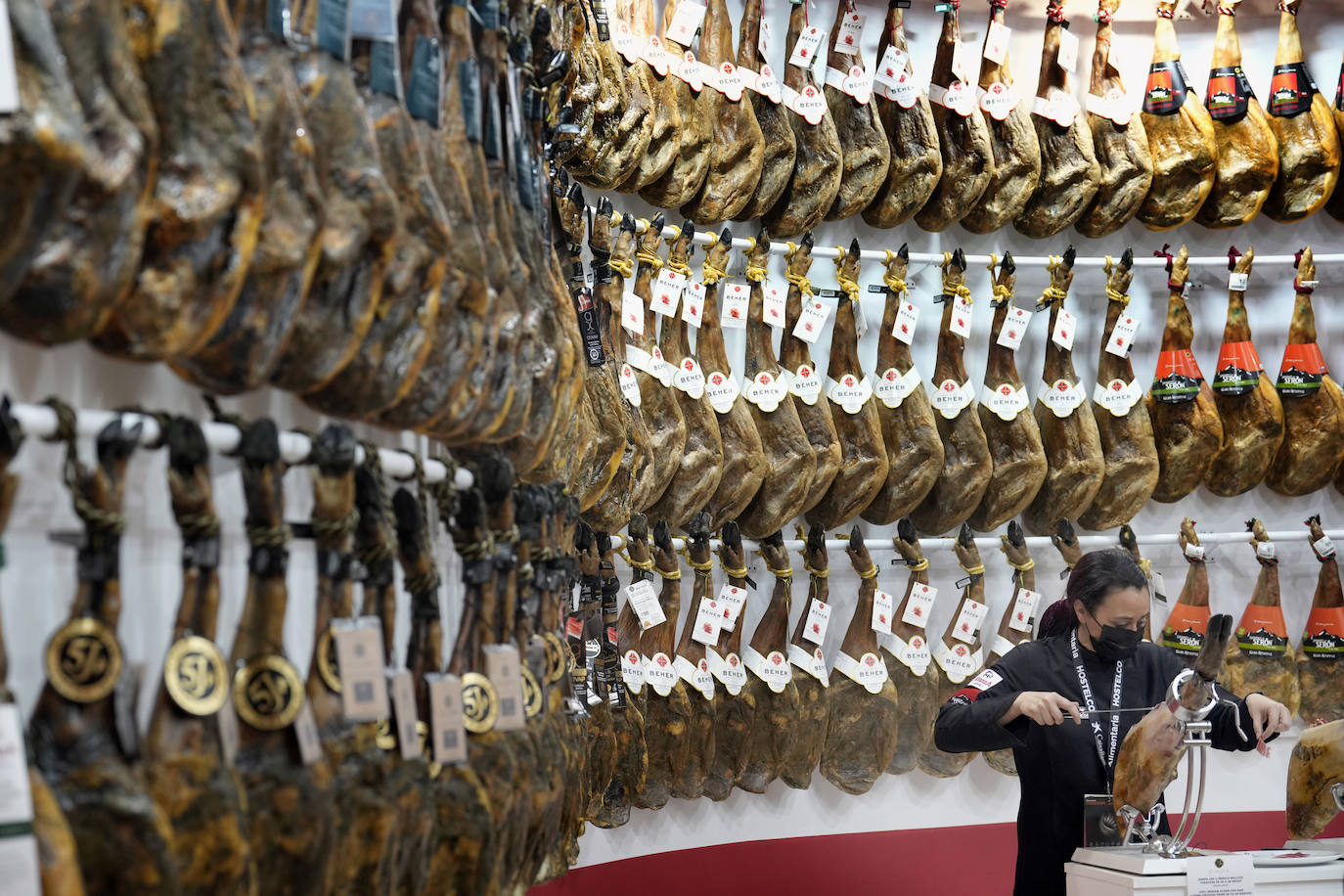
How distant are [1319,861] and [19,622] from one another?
3.10 meters

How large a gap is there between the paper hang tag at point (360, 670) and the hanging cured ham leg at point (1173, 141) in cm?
479

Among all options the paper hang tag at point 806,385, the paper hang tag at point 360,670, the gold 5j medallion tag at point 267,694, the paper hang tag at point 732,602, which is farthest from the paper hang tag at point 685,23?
the gold 5j medallion tag at point 267,694

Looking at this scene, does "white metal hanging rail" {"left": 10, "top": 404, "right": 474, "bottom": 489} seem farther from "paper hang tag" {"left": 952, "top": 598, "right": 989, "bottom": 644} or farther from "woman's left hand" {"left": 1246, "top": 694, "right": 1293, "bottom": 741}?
"paper hang tag" {"left": 952, "top": 598, "right": 989, "bottom": 644}

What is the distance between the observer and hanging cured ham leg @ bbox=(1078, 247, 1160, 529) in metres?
5.54

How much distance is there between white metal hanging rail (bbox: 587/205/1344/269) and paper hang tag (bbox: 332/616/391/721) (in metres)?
3.34

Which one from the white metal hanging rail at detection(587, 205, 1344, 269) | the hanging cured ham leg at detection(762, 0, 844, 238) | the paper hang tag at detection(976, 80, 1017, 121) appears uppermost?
the paper hang tag at detection(976, 80, 1017, 121)

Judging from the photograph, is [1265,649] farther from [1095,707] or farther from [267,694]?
[267,694]

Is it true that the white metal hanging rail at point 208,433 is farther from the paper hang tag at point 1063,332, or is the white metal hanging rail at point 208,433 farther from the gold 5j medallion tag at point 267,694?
the paper hang tag at point 1063,332

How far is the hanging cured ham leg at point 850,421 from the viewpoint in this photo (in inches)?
205

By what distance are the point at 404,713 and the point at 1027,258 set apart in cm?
436

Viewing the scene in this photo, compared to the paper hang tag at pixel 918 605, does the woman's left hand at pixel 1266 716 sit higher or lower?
lower

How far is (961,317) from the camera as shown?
214 inches

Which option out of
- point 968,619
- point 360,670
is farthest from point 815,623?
point 360,670

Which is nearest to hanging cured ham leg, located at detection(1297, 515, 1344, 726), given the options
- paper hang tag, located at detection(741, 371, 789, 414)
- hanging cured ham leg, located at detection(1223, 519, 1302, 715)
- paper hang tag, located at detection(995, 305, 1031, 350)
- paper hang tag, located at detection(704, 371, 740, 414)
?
hanging cured ham leg, located at detection(1223, 519, 1302, 715)
